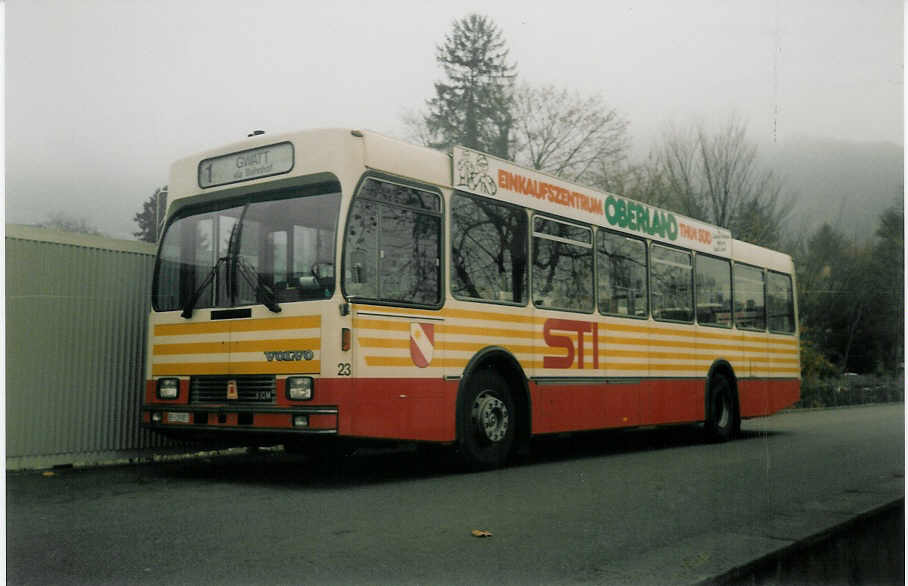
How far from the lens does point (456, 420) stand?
906 centimetres

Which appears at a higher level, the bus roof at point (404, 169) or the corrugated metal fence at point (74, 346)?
the bus roof at point (404, 169)

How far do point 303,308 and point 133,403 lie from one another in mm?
2980

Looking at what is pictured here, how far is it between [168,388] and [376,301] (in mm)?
2162

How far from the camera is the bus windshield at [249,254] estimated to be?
8172 mm

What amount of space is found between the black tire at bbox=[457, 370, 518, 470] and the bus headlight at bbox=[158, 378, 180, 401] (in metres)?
2.55

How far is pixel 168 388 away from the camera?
Answer: 350 inches

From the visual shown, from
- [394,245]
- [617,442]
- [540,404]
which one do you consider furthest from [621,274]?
[394,245]

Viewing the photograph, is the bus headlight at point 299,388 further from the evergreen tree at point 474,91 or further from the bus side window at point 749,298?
the bus side window at point 749,298

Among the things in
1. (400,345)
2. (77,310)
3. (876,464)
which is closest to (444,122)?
(400,345)

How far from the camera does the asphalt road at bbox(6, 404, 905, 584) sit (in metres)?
5.17

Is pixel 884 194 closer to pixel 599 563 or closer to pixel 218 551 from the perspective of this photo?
pixel 599 563

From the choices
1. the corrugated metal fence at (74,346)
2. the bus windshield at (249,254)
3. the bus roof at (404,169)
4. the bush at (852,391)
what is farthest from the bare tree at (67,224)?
the bush at (852,391)

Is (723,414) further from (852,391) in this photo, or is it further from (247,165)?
(247,165)

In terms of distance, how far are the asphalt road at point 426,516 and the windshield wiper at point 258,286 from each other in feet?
4.99
